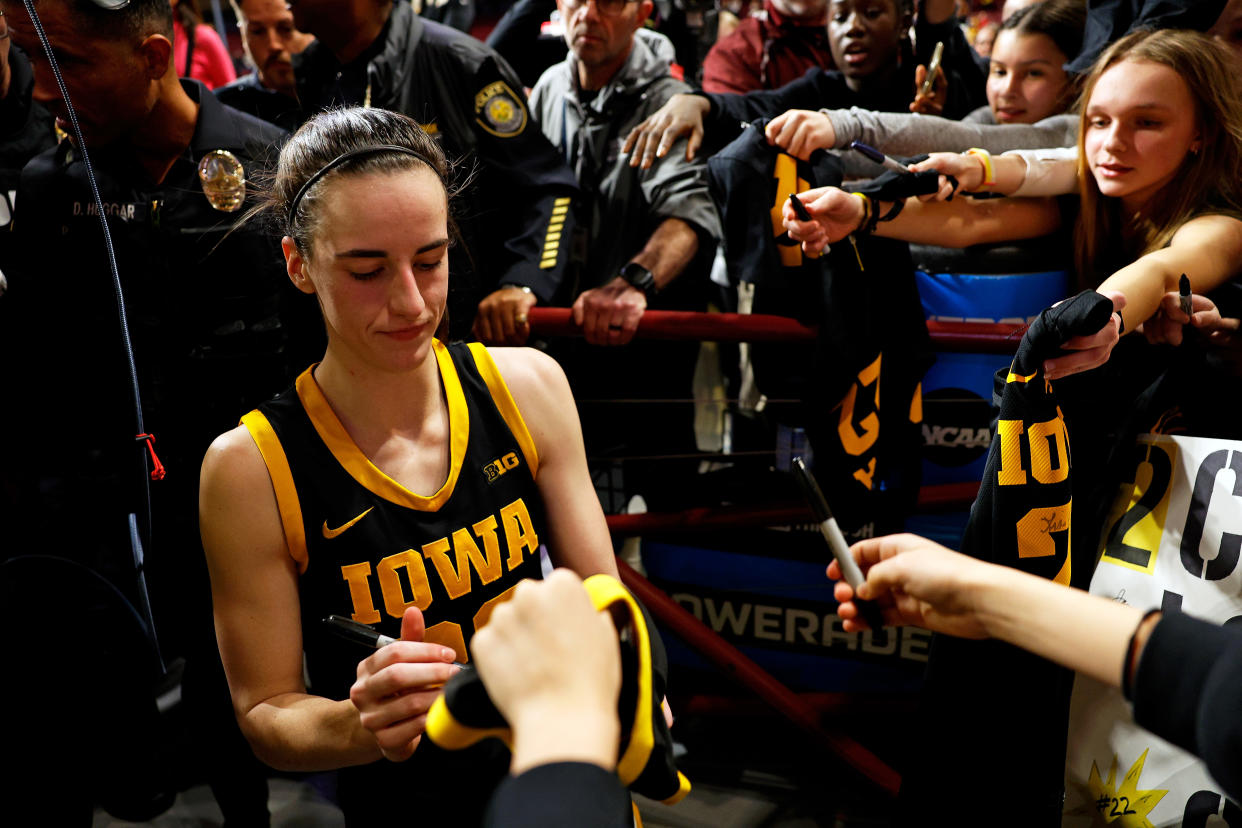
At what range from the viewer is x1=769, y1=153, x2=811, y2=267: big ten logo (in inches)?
82.6

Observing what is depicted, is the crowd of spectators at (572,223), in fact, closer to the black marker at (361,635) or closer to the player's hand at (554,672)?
the black marker at (361,635)

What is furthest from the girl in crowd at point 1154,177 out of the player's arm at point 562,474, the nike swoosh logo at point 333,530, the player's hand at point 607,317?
the nike swoosh logo at point 333,530

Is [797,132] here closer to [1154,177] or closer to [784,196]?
[784,196]

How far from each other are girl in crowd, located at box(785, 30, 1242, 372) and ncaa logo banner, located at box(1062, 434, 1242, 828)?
0.95 feet

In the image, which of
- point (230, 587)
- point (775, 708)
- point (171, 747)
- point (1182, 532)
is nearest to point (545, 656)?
point (230, 587)

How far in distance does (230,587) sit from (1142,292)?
1569mm

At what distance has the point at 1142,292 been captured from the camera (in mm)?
1647

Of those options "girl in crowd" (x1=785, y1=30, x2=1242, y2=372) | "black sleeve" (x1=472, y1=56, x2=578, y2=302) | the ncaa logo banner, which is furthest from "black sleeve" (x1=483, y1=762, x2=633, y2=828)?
"black sleeve" (x1=472, y1=56, x2=578, y2=302)

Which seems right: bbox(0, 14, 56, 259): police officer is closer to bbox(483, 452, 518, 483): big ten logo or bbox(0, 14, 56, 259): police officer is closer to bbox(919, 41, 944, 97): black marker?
bbox(483, 452, 518, 483): big ten logo

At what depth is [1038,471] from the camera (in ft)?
5.15

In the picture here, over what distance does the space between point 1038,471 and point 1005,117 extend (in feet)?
4.65

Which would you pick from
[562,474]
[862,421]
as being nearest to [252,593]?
[562,474]

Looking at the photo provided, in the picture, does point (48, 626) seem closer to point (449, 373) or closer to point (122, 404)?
point (122, 404)

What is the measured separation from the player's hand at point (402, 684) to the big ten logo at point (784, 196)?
1295mm
